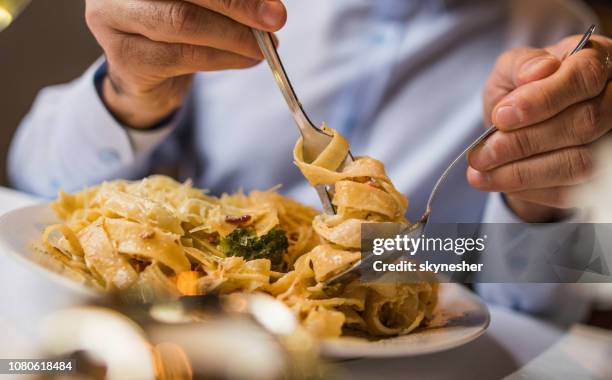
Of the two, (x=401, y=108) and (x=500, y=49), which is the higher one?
(x=500, y=49)

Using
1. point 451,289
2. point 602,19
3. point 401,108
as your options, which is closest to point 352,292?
point 451,289

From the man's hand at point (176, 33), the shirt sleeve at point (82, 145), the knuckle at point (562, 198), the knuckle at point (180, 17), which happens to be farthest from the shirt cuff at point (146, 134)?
the knuckle at point (562, 198)

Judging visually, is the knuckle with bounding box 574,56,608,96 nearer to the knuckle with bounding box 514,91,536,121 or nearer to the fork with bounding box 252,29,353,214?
the knuckle with bounding box 514,91,536,121

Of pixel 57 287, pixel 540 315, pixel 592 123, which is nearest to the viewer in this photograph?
pixel 57 287

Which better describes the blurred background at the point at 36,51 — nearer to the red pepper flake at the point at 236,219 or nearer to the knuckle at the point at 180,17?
the knuckle at the point at 180,17

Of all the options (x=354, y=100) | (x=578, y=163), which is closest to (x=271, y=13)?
(x=578, y=163)

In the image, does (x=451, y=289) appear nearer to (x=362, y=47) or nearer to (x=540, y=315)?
(x=540, y=315)

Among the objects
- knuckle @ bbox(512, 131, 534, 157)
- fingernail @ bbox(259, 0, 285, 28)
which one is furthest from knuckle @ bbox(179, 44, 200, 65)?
knuckle @ bbox(512, 131, 534, 157)
